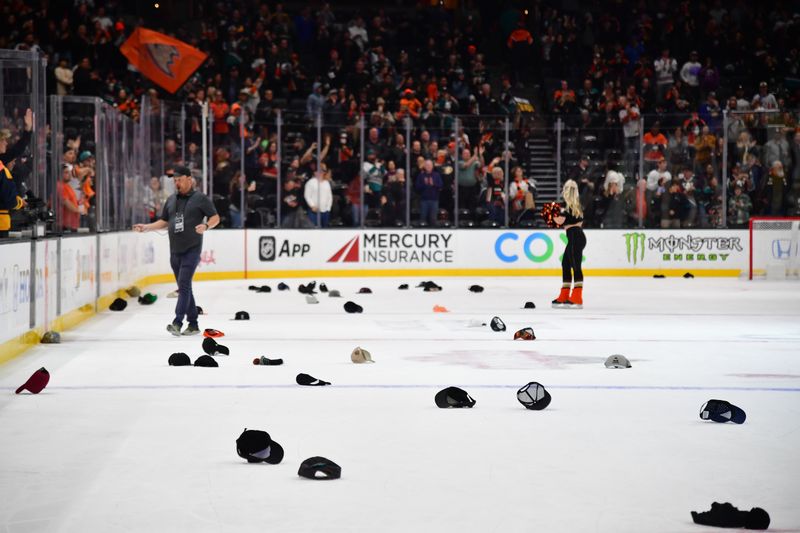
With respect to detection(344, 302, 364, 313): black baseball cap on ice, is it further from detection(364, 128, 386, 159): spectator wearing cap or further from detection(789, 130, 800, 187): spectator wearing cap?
detection(789, 130, 800, 187): spectator wearing cap

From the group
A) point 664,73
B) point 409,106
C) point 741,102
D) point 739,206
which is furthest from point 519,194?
point 664,73

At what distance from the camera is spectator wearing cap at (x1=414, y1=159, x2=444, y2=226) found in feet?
75.9

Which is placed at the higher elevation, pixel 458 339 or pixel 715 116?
pixel 715 116

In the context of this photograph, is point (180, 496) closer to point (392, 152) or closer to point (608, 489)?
point (608, 489)

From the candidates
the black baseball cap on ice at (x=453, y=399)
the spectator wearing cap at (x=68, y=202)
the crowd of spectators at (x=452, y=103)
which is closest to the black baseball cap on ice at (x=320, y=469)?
the black baseball cap on ice at (x=453, y=399)

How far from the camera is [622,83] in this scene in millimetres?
28172

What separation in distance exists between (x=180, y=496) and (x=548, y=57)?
2544 centimetres

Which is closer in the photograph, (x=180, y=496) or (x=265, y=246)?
(x=180, y=496)

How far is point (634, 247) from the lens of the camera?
2416 cm

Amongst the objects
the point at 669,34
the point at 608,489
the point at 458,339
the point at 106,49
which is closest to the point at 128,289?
the point at 458,339

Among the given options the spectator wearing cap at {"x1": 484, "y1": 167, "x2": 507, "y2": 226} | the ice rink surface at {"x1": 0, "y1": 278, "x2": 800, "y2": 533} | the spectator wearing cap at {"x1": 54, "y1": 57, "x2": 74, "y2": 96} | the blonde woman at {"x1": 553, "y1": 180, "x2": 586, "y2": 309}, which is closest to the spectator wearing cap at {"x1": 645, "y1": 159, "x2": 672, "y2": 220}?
the spectator wearing cap at {"x1": 484, "y1": 167, "x2": 507, "y2": 226}

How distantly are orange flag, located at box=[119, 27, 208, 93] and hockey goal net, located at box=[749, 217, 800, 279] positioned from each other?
11.1 meters

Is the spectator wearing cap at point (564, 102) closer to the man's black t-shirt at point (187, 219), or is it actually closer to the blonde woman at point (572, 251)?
the blonde woman at point (572, 251)

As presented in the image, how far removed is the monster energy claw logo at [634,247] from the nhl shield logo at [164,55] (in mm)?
9400
